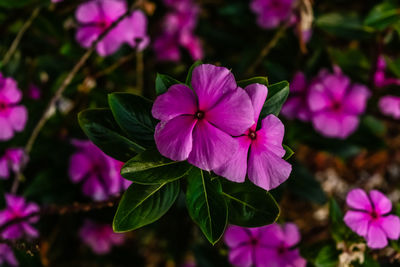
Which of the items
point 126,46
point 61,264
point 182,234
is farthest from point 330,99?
point 61,264

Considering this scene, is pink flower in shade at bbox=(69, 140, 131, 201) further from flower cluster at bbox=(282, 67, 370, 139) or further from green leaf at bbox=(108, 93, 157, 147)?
flower cluster at bbox=(282, 67, 370, 139)

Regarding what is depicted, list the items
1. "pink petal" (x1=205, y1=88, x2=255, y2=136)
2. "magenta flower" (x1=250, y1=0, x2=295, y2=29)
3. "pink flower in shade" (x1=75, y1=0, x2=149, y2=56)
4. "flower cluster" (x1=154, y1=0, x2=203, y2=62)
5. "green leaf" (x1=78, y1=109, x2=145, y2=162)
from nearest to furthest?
"pink petal" (x1=205, y1=88, x2=255, y2=136), "green leaf" (x1=78, y1=109, x2=145, y2=162), "pink flower in shade" (x1=75, y1=0, x2=149, y2=56), "magenta flower" (x1=250, y1=0, x2=295, y2=29), "flower cluster" (x1=154, y1=0, x2=203, y2=62)

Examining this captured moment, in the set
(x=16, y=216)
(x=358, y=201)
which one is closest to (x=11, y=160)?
(x=16, y=216)

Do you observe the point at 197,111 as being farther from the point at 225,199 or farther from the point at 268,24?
the point at 268,24

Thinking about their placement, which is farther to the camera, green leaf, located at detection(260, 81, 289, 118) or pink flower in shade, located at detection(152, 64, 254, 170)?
green leaf, located at detection(260, 81, 289, 118)

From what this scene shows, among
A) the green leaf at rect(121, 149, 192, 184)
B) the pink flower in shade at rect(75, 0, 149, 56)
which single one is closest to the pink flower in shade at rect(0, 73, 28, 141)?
the pink flower in shade at rect(75, 0, 149, 56)

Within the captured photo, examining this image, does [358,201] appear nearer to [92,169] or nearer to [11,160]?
[92,169]

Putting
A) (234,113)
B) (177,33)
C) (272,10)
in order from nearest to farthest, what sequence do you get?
(234,113) < (272,10) < (177,33)
